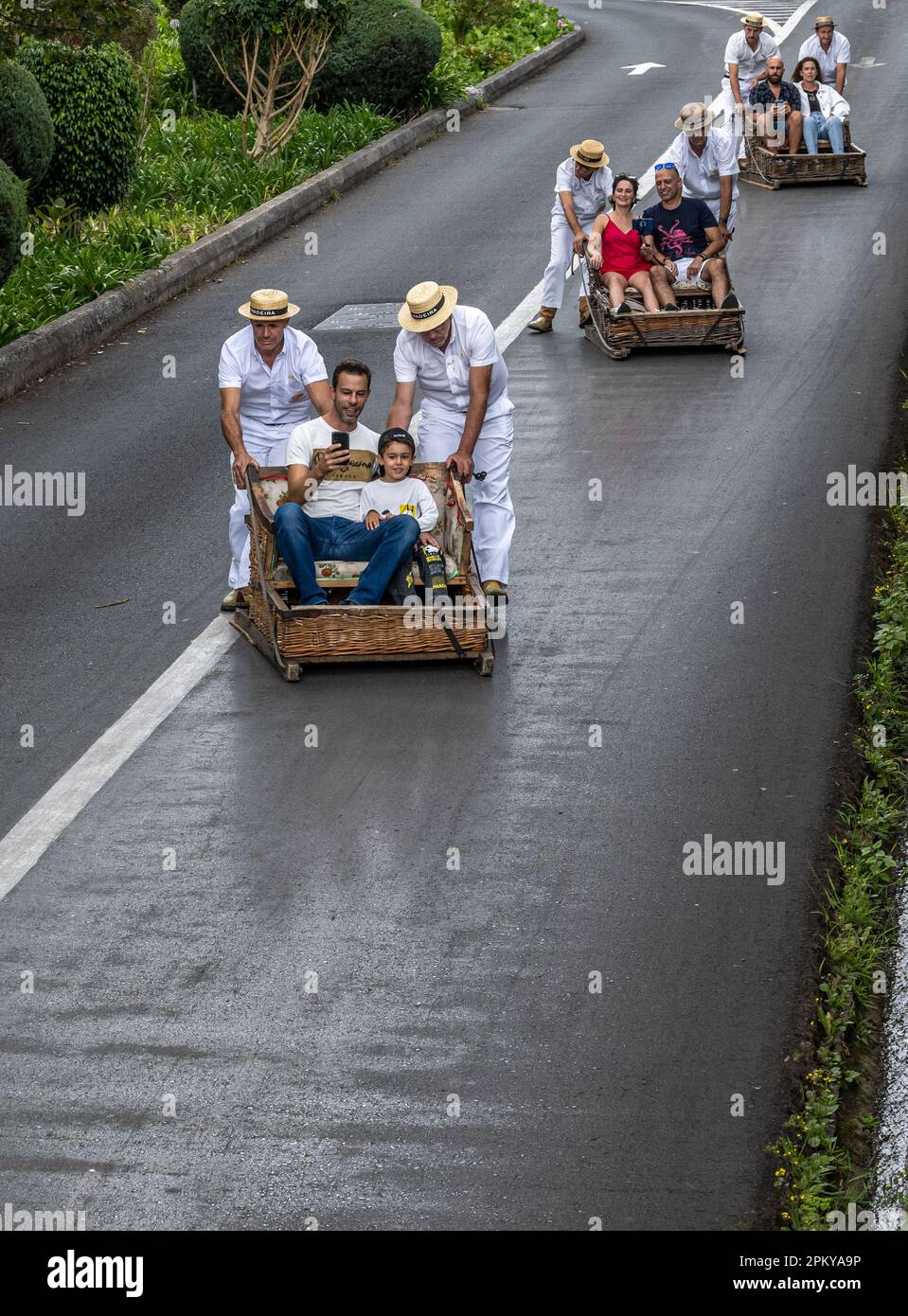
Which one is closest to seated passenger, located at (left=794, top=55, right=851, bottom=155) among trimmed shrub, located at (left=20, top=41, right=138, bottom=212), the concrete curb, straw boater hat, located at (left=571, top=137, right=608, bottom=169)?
the concrete curb

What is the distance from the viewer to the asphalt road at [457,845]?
19.6 feet

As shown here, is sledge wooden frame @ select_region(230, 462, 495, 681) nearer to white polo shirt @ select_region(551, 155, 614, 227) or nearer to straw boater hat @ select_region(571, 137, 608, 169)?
straw boater hat @ select_region(571, 137, 608, 169)

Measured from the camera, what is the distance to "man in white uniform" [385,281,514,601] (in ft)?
33.9

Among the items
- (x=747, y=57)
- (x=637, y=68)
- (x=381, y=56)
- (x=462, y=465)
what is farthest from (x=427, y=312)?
(x=637, y=68)

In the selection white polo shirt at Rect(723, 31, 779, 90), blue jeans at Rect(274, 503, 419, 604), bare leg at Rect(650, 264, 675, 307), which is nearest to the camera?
blue jeans at Rect(274, 503, 419, 604)

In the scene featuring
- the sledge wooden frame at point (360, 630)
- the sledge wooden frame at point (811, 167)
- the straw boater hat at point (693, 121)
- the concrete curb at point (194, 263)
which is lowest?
the sledge wooden frame at point (360, 630)

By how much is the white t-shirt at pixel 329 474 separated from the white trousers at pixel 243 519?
0.38 m

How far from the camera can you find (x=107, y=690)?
9.67m

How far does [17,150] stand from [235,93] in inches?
340

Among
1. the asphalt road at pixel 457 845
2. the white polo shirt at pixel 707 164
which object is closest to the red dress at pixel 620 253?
the white polo shirt at pixel 707 164

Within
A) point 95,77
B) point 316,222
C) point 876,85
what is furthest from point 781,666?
point 876,85

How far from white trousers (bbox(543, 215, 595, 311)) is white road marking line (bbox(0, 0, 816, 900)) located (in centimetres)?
577

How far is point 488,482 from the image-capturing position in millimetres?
10625

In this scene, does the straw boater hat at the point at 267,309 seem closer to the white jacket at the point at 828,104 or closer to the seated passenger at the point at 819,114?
the seated passenger at the point at 819,114
